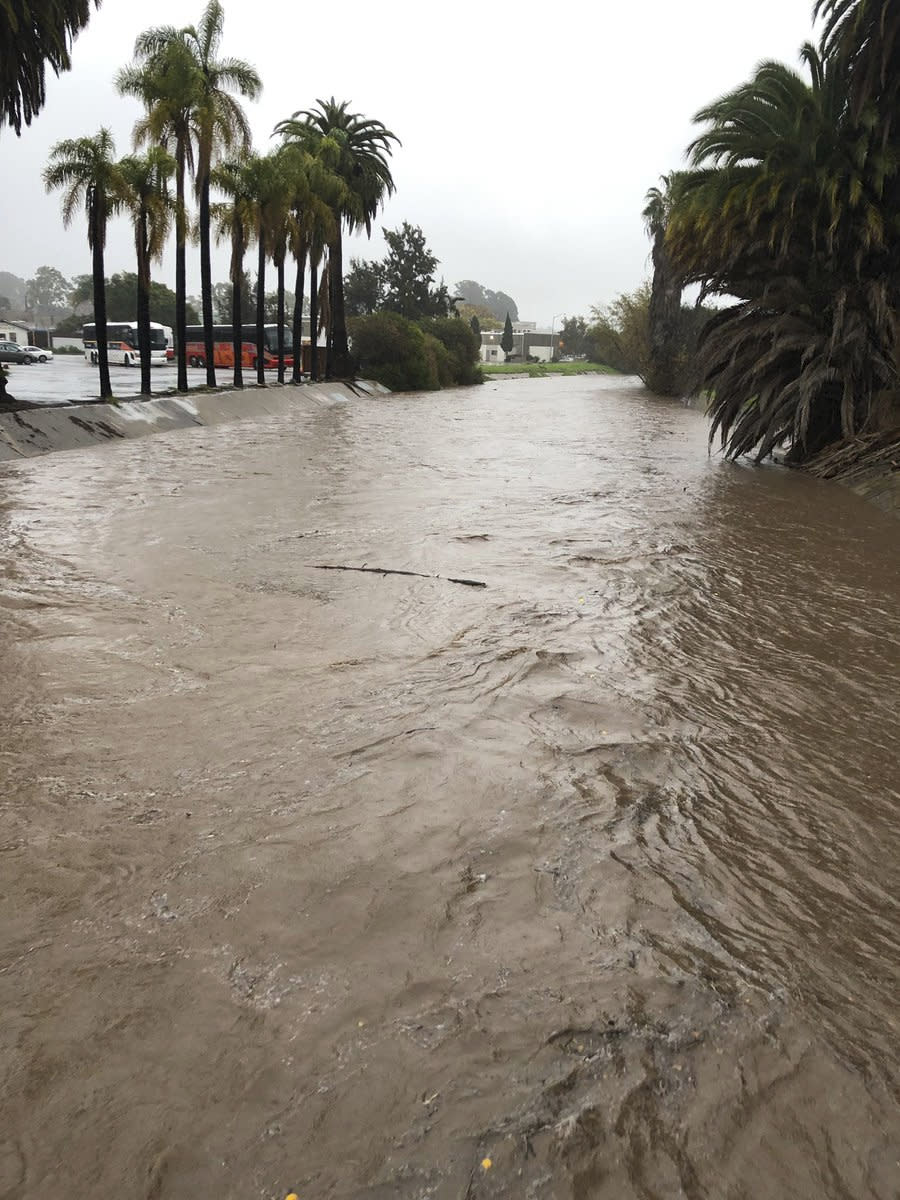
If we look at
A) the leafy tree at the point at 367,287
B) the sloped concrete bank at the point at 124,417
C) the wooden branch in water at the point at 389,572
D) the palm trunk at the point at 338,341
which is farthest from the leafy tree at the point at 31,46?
the leafy tree at the point at 367,287

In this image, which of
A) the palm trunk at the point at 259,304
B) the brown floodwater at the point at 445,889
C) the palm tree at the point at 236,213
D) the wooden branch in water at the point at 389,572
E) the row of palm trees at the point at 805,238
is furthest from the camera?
the palm trunk at the point at 259,304

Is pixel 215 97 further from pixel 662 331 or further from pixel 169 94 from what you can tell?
pixel 662 331

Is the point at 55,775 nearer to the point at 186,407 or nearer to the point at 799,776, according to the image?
the point at 799,776

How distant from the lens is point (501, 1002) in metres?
2.33

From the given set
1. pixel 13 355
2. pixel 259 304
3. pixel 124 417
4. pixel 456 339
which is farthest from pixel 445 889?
pixel 456 339

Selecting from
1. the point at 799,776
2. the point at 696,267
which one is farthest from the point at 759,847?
the point at 696,267

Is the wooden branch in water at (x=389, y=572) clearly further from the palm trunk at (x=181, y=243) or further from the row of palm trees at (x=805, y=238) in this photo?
the palm trunk at (x=181, y=243)

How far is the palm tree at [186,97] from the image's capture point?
22531 millimetres

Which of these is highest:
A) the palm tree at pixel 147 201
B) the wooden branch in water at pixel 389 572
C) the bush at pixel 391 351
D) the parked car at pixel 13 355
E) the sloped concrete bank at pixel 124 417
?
the palm tree at pixel 147 201

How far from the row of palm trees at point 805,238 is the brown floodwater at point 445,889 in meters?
7.99

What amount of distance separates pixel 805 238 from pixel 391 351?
104 ft

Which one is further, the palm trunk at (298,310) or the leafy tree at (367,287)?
the leafy tree at (367,287)

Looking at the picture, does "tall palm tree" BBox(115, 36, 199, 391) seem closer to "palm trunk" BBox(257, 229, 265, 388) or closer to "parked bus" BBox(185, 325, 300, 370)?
"palm trunk" BBox(257, 229, 265, 388)

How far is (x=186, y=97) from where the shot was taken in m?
22.6
